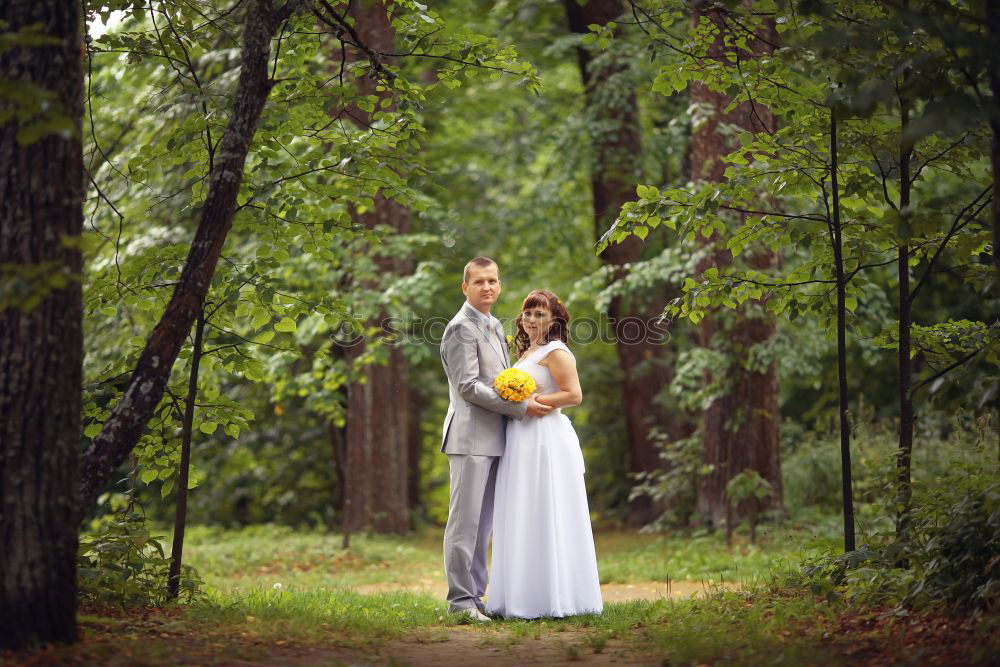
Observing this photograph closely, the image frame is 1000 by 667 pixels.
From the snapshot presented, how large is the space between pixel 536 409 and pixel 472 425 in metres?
0.47

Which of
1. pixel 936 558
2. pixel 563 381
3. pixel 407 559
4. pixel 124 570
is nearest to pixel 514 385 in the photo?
pixel 563 381

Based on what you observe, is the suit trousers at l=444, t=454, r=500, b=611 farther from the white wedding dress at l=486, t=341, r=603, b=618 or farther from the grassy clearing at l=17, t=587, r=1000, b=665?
the grassy clearing at l=17, t=587, r=1000, b=665

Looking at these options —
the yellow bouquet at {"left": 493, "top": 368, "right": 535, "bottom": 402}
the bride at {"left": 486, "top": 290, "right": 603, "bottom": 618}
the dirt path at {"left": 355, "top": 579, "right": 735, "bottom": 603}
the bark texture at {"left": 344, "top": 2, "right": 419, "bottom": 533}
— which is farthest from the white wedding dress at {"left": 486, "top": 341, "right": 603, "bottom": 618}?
the bark texture at {"left": 344, "top": 2, "right": 419, "bottom": 533}

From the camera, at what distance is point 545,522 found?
6.66m

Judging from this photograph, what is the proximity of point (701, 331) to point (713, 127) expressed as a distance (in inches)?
93.1

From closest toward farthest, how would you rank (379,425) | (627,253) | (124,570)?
(124,570)
(379,425)
(627,253)

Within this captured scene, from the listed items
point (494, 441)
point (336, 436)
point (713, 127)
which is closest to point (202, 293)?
point (494, 441)

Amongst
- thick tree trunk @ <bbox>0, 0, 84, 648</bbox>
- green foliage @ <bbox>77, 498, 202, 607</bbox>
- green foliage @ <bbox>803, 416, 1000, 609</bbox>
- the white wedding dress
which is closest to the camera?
thick tree trunk @ <bbox>0, 0, 84, 648</bbox>

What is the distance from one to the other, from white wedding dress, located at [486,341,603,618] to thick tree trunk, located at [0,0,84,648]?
123 inches

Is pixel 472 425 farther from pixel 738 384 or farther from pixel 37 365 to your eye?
pixel 738 384

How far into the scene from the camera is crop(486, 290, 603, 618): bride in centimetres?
661

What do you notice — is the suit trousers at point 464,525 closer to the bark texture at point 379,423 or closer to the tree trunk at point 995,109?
the tree trunk at point 995,109

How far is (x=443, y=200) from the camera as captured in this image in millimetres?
16719

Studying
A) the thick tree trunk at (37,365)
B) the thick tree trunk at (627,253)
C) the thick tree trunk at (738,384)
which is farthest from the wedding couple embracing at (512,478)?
the thick tree trunk at (627,253)
